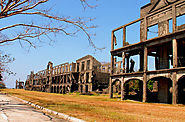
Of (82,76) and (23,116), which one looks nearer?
(23,116)

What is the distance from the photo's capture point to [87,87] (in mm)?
39906

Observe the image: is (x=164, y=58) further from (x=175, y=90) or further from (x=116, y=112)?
(x=116, y=112)

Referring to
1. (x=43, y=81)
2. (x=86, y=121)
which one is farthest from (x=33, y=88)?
(x=86, y=121)

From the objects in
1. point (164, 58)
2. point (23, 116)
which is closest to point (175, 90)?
point (164, 58)

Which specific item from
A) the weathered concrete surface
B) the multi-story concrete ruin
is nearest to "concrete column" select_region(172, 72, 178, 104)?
the multi-story concrete ruin

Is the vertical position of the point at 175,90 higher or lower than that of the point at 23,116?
higher

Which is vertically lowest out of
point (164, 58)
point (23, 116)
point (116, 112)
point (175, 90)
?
point (116, 112)

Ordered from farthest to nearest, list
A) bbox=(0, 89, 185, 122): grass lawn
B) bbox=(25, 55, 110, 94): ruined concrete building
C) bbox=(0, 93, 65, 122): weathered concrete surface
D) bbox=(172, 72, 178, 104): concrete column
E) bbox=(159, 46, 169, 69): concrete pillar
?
1. bbox=(25, 55, 110, 94): ruined concrete building
2. bbox=(159, 46, 169, 69): concrete pillar
3. bbox=(172, 72, 178, 104): concrete column
4. bbox=(0, 89, 185, 122): grass lawn
5. bbox=(0, 93, 65, 122): weathered concrete surface

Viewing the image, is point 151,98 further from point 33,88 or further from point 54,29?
point 33,88

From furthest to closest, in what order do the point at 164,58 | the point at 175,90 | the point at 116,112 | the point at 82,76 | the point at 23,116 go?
the point at 82,76
the point at 164,58
the point at 175,90
the point at 116,112
the point at 23,116

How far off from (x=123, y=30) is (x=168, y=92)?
9.08 metres

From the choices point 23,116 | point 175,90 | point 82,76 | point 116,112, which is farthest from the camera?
point 82,76

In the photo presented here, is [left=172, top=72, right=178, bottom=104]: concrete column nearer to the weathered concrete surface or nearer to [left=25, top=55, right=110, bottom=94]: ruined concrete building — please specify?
the weathered concrete surface

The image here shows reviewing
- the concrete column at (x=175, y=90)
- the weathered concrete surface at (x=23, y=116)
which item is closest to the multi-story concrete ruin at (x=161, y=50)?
the concrete column at (x=175, y=90)
